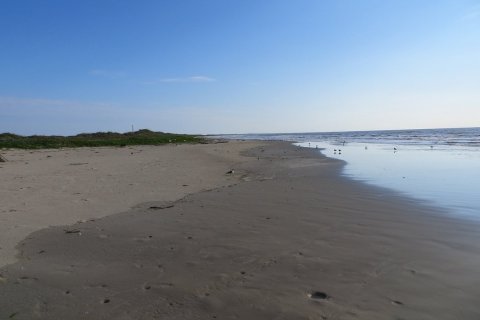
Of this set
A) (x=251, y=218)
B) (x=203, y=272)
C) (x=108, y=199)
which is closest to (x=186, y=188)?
(x=108, y=199)

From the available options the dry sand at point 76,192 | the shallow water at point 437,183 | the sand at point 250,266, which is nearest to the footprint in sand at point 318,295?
the sand at point 250,266

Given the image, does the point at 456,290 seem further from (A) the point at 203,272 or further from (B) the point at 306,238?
(A) the point at 203,272

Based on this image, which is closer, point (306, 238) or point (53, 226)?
point (306, 238)

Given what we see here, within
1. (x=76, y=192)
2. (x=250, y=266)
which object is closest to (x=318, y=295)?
(x=250, y=266)

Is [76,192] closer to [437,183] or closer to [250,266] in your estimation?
[250,266]

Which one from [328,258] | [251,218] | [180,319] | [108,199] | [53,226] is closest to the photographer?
[180,319]

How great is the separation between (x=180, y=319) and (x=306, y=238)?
288 cm

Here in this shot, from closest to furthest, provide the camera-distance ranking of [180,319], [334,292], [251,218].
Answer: [180,319]
[334,292]
[251,218]

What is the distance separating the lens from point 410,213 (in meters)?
7.49

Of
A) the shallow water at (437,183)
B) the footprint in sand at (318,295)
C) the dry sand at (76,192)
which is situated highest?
the dry sand at (76,192)

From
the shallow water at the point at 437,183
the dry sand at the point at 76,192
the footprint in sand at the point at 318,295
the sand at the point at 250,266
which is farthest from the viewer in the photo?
the shallow water at the point at 437,183

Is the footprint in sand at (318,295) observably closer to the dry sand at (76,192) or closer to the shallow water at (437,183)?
the dry sand at (76,192)

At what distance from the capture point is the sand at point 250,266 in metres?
3.63

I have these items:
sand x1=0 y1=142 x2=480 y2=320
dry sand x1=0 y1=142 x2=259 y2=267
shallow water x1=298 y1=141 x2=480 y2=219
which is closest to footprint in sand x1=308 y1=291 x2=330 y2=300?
sand x1=0 y1=142 x2=480 y2=320
